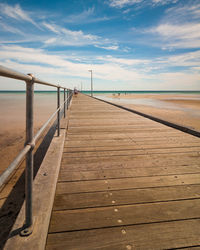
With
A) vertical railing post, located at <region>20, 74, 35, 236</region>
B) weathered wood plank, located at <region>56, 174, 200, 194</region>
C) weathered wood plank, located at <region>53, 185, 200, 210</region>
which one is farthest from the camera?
weathered wood plank, located at <region>56, 174, 200, 194</region>

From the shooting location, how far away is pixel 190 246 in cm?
111

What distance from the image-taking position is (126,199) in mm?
1564

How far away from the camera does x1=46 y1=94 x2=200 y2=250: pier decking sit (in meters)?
1.16

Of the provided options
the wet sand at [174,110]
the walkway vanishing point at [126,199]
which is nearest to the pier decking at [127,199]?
the walkway vanishing point at [126,199]

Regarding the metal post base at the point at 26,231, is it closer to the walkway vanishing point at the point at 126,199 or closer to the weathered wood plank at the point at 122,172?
the walkway vanishing point at the point at 126,199

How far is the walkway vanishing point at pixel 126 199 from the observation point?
1152mm

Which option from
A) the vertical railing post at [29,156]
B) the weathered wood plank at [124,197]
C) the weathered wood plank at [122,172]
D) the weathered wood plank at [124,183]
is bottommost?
the weathered wood plank at [124,197]

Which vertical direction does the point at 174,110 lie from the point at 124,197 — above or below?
above

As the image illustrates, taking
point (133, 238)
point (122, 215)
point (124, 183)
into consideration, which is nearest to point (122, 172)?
point (124, 183)

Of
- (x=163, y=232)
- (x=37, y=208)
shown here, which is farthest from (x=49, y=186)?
(x=163, y=232)

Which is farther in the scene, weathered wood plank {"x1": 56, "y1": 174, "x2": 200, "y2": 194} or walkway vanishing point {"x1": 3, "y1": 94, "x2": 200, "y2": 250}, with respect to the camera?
weathered wood plank {"x1": 56, "y1": 174, "x2": 200, "y2": 194}

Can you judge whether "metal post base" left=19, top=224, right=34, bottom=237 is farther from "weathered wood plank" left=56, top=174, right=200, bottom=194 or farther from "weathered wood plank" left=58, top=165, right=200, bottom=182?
"weathered wood plank" left=58, top=165, right=200, bottom=182

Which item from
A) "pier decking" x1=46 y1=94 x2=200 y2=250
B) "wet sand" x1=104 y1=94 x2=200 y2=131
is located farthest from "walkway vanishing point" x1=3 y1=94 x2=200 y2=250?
"wet sand" x1=104 y1=94 x2=200 y2=131

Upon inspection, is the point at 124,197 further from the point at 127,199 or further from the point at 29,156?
the point at 29,156
